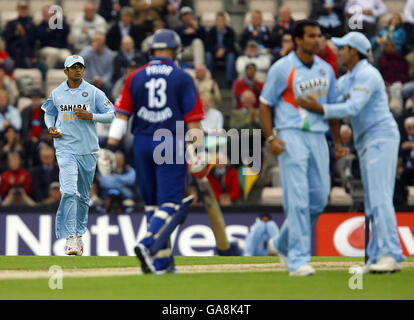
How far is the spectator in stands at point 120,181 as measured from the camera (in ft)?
55.5

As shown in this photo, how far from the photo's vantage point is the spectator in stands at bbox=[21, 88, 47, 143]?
18031 millimetres

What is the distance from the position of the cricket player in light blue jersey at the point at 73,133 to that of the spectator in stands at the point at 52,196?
481cm

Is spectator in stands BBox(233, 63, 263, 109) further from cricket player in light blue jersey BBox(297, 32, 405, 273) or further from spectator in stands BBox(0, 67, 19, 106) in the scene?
cricket player in light blue jersey BBox(297, 32, 405, 273)

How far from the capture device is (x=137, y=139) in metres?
10.3

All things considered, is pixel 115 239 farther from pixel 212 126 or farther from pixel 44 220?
pixel 212 126

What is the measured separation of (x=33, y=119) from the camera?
18.1 metres

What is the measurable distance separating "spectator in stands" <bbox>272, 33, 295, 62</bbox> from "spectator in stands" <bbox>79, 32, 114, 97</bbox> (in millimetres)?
Result: 3045

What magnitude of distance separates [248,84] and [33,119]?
154 inches

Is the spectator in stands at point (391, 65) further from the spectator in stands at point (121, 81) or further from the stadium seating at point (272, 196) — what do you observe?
the spectator in stands at point (121, 81)

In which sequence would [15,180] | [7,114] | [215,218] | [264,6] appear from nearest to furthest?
1. [215,218]
2. [15,180]
3. [7,114]
4. [264,6]

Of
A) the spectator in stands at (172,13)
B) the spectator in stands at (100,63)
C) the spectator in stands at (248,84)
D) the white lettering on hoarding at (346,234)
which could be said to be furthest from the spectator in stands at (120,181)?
the spectator in stands at (172,13)

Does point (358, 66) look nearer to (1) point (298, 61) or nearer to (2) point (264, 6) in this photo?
(1) point (298, 61)

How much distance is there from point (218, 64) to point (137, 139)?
10.1 metres

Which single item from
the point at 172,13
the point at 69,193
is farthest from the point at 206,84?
the point at 69,193
